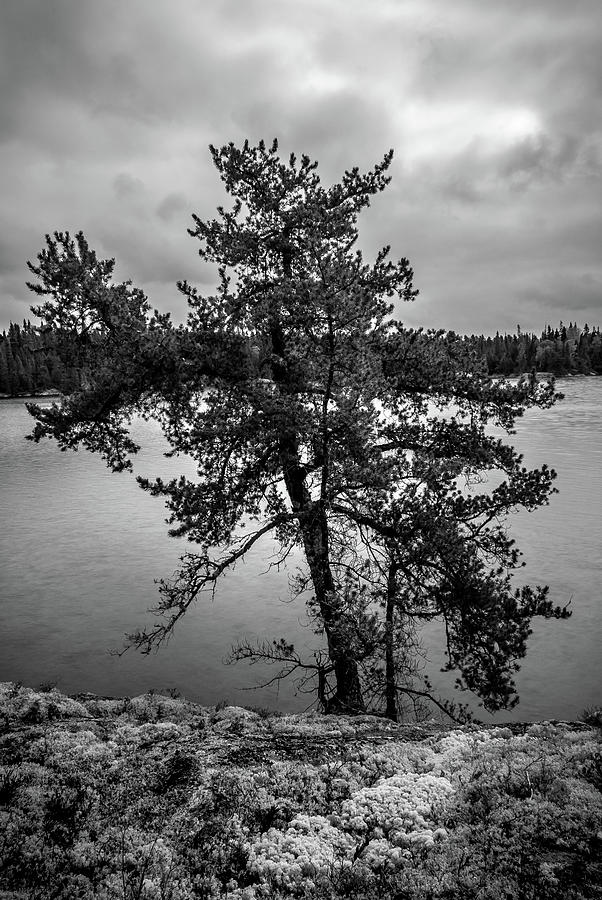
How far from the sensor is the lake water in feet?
36.7

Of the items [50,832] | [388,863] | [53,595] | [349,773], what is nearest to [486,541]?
[349,773]

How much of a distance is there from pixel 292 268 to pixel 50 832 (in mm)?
9469

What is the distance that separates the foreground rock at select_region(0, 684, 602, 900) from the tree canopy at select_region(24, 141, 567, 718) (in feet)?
11.0

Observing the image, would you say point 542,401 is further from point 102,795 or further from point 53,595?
→ point 53,595

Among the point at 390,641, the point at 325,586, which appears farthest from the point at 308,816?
the point at 325,586

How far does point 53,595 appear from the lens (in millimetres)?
16375

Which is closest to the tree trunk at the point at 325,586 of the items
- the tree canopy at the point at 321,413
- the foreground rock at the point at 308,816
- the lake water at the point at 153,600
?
the tree canopy at the point at 321,413

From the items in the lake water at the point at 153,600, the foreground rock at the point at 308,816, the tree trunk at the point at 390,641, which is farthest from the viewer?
the lake water at the point at 153,600

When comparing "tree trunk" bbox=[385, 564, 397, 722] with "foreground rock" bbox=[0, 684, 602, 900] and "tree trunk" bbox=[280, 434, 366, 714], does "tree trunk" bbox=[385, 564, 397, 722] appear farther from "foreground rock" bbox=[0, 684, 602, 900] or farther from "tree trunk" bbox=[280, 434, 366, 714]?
"foreground rock" bbox=[0, 684, 602, 900]

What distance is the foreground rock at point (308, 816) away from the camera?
2277mm

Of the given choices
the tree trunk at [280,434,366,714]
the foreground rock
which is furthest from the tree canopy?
the foreground rock

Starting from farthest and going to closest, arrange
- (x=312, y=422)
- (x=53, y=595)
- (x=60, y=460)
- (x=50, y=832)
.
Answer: (x=60, y=460)
(x=53, y=595)
(x=312, y=422)
(x=50, y=832)

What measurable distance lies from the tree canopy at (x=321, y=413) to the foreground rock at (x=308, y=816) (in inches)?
132

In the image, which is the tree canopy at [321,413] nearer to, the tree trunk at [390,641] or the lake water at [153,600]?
the tree trunk at [390,641]
